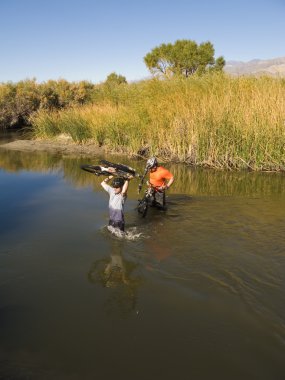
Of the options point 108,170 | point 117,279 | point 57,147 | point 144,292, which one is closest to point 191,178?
point 108,170

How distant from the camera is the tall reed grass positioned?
14.7 meters

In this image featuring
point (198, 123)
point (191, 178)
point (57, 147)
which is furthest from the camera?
point (57, 147)

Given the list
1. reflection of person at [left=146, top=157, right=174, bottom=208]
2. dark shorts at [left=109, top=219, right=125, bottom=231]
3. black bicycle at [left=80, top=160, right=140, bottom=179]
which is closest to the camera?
black bicycle at [left=80, top=160, right=140, bottom=179]

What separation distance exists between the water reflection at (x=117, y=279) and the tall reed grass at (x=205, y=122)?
8846 millimetres

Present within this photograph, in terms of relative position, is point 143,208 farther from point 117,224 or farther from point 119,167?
point 119,167

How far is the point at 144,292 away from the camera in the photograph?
19.4 ft

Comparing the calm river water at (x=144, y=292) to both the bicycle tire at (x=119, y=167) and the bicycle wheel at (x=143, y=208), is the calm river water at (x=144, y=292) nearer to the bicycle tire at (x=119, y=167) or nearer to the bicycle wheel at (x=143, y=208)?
the bicycle wheel at (x=143, y=208)

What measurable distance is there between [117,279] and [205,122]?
408 inches

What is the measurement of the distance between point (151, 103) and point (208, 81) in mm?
2742

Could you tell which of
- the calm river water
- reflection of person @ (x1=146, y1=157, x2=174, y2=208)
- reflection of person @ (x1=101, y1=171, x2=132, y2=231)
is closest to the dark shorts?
reflection of person @ (x1=101, y1=171, x2=132, y2=231)

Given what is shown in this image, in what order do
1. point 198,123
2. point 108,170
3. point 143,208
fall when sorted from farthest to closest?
point 198,123
point 143,208
point 108,170

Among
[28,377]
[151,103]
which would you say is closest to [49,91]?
[151,103]

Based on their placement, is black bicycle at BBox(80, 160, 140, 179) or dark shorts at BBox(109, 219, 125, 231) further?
dark shorts at BBox(109, 219, 125, 231)

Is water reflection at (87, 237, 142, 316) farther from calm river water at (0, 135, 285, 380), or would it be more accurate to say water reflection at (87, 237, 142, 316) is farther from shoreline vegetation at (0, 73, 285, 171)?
shoreline vegetation at (0, 73, 285, 171)
